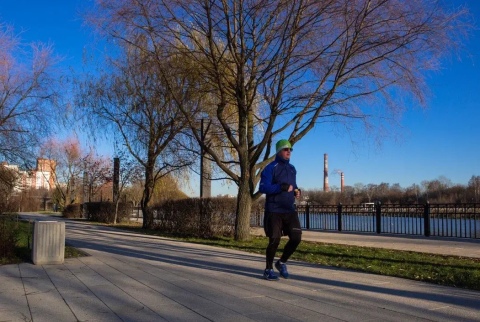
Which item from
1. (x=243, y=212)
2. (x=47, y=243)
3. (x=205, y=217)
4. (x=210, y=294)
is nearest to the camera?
(x=210, y=294)

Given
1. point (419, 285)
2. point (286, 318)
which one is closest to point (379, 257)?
point (419, 285)

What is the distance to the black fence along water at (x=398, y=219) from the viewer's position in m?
15.9

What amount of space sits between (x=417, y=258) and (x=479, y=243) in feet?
15.6

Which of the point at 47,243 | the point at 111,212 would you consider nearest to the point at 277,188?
the point at 47,243

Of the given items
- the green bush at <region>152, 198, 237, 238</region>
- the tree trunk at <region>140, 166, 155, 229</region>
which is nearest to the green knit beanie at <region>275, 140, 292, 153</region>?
the green bush at <region>152, 198, 237, 238</region>

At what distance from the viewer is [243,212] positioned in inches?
575

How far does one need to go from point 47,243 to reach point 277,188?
4721 millimetres

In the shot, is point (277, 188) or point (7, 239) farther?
point (7, 239)

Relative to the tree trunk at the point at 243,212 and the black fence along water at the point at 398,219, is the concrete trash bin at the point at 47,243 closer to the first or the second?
the tree trunk at the point at 243,212

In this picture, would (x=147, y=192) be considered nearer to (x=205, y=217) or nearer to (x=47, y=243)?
(x=205, y=217)

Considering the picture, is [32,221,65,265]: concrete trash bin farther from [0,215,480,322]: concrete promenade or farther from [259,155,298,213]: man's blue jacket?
[259,155,298,213]: man's blue jacket

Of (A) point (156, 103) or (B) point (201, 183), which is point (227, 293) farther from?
(A) point (156, 103)

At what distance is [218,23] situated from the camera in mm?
13078

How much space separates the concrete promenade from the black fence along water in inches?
364
